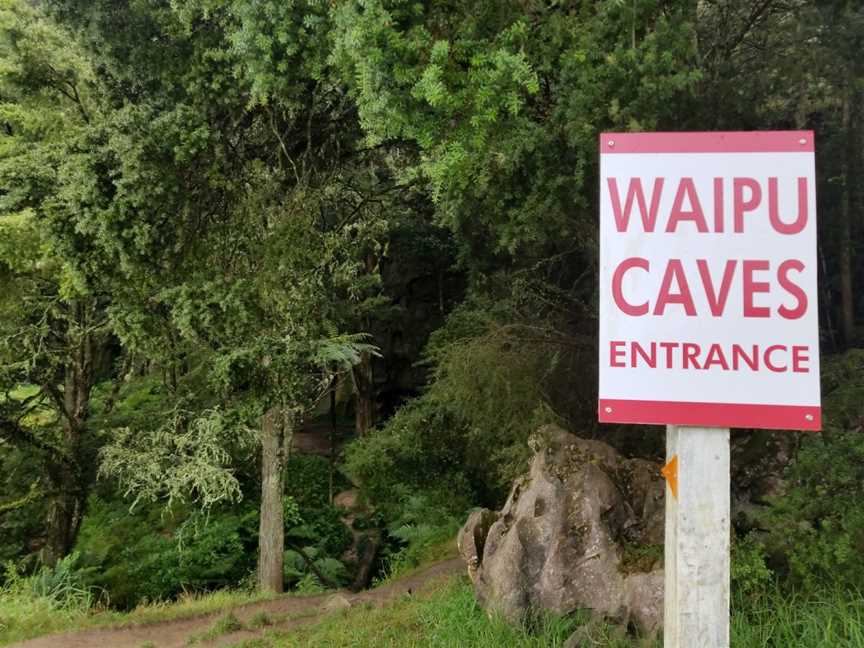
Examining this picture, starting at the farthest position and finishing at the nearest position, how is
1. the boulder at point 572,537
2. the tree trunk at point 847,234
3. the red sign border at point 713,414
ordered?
the tree trunk at point 847,234, the boulder at point 572,537, the red sign border at point 713,414

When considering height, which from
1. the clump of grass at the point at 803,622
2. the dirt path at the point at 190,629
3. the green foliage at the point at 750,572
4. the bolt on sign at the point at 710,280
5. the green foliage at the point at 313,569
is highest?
the bolt on sign at the point at 710,280

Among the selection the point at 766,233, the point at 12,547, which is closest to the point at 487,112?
the point at 766,233

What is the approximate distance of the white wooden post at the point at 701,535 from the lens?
2373 mm

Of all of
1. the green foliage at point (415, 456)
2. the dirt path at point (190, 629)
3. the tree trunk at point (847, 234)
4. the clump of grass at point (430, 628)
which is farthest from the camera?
the green foliage at point (415, 456)

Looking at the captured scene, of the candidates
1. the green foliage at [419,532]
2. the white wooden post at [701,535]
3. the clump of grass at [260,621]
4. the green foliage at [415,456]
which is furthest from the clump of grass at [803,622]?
the green foliage at [415,456]

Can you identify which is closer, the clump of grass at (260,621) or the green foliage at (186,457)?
the clump of grass at (260,621)

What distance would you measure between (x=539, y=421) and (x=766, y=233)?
17.2 ft

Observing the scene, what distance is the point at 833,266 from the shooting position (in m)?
10.9

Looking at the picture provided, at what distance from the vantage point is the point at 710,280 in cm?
232

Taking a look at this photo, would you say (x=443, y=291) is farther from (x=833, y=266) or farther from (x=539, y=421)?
(x=539, y=421)

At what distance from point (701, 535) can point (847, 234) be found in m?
8.27

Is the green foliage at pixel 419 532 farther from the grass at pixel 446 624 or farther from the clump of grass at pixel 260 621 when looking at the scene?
the clump of grass at pixel 260 621

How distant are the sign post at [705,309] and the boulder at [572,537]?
2436mm

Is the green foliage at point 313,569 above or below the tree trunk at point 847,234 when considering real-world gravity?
below
